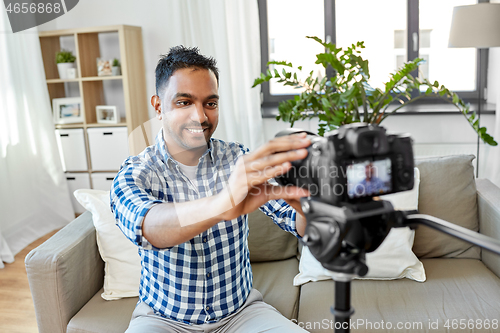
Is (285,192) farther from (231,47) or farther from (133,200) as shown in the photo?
(231,47)

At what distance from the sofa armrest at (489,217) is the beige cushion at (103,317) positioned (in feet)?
4.30

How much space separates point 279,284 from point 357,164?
1.22 m

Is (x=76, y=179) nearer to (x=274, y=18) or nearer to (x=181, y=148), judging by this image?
(x=274, y=18)

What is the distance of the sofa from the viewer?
56.8 inches

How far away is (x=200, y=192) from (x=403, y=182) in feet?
1.94

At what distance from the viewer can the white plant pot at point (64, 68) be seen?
131 inches

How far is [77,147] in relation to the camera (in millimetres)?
3400

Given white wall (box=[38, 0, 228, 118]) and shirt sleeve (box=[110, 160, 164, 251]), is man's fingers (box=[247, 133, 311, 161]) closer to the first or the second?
shirt sleeve (box=[110, 160, 164, 251])

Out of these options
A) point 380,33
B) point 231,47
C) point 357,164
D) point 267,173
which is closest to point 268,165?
point 267,173

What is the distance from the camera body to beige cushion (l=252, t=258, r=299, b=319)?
105 centimetres

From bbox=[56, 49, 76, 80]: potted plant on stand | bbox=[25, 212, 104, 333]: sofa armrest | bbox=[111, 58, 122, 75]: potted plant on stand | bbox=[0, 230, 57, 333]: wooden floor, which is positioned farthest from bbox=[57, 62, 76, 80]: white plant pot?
bbox=[25, 212, 104, 333]: sofa armrest

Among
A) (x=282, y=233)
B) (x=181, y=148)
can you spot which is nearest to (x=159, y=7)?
(x=282, y=233)

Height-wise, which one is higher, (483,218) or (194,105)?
(194,105)

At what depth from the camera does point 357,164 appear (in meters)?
0.54
